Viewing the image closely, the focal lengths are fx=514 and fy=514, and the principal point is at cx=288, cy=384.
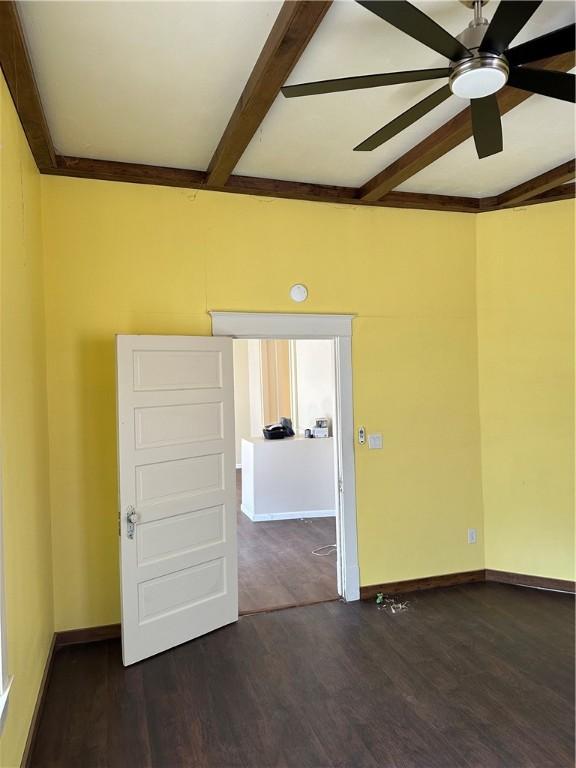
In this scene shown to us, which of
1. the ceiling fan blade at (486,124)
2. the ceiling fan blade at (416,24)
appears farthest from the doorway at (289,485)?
the ceiling fan blade at (416,24)

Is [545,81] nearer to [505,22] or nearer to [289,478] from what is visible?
[505,22]

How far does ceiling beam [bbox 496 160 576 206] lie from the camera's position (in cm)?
344

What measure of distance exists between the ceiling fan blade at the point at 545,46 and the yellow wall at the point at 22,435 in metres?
1.99

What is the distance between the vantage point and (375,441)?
3.95 m

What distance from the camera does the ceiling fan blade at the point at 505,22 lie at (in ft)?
4.98

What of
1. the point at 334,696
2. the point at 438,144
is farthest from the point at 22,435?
the point at 438,144

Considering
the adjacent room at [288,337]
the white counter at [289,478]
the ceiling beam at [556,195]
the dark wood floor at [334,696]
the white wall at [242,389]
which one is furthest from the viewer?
the white wall at [242,389]

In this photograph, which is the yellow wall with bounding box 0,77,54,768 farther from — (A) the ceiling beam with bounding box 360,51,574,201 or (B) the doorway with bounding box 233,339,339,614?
(A) the ceiling beam with bounding box 360,51,574,201

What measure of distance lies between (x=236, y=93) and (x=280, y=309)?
1527 millimetres

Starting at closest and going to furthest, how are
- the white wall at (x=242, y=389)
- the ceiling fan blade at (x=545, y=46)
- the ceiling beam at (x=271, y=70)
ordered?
1. the ceiling fan blade at (x=545, y=46)
2. the ceiling beam at (x=271, y=70)
3. the white wall at (x=242, y=389)

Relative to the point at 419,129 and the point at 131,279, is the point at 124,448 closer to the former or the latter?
the point at 131,279

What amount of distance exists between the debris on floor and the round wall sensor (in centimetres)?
231

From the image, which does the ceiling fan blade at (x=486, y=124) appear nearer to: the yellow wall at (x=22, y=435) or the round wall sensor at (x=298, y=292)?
the round wall sensor at (x=298, y=292)

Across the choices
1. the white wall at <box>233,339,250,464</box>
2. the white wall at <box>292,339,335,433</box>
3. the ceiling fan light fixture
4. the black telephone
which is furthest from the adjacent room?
the white wall at <box>233,339,250,464</box>
